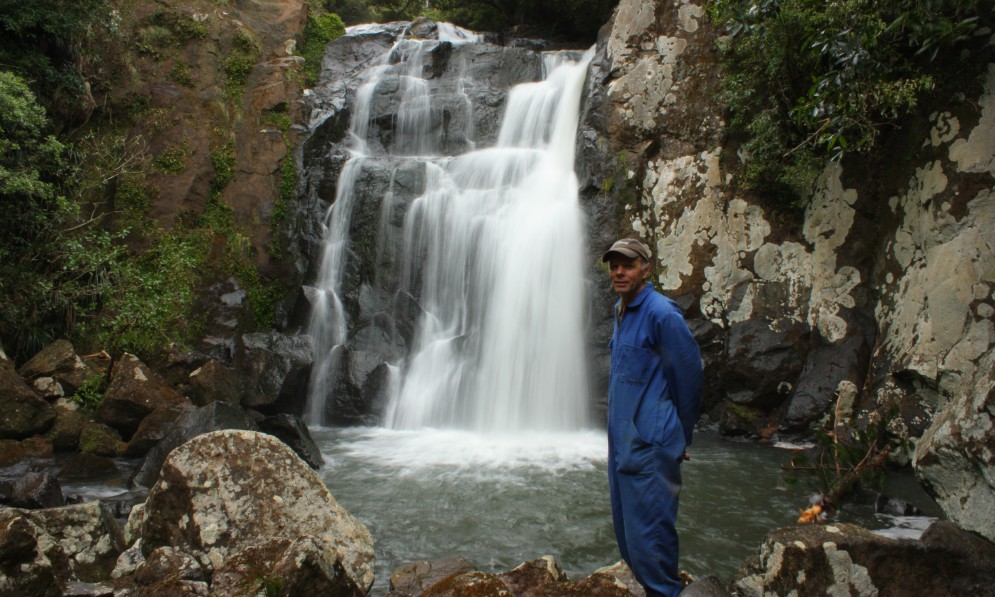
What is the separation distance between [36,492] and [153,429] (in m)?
2.00

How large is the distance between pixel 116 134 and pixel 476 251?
22.4 ft

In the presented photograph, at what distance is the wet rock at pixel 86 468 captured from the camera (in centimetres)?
611

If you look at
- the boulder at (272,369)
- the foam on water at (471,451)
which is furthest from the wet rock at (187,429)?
the boulder at (272,369)

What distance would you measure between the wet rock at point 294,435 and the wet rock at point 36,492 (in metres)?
2.12

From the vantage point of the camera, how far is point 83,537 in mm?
3594

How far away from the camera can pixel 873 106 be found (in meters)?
6.55

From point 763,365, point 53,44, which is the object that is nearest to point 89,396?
point 53,44

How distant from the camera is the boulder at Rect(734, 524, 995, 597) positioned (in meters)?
2.94

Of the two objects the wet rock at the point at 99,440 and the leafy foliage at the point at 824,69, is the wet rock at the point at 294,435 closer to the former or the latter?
the wet rock at the point at 99,440

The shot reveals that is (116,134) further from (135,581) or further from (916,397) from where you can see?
(916,397)

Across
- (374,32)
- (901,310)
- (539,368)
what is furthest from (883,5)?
(374,32)

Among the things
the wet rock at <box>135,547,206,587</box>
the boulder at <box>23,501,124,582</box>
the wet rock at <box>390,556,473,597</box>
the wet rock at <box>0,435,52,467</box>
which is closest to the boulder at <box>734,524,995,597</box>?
the wet rock at <box>390,556,473,597</box>

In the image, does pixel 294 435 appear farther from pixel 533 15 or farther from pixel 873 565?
pixel 533 15

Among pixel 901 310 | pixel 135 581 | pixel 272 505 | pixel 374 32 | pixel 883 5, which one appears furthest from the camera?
pixel 374 32
